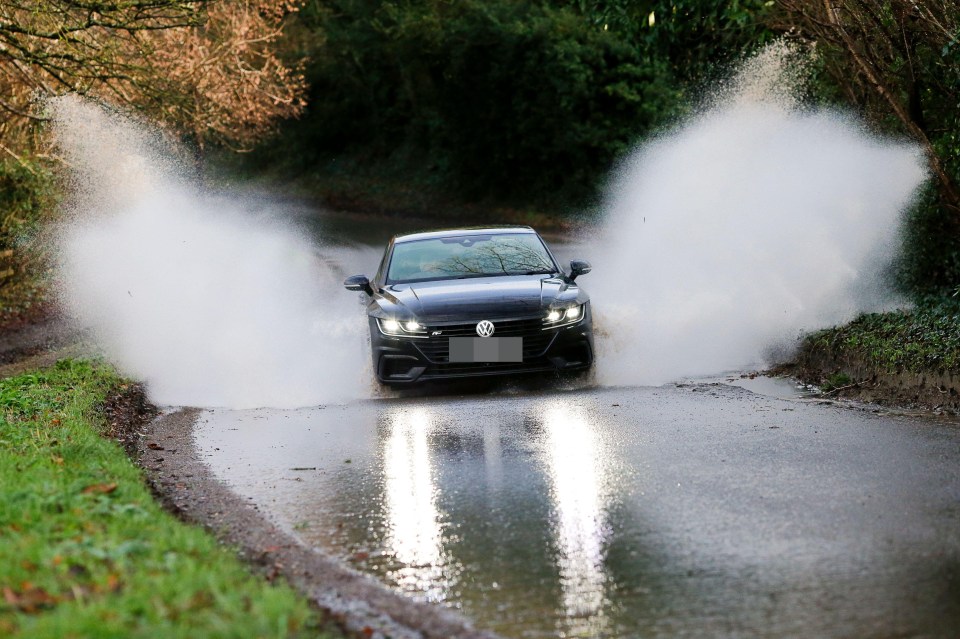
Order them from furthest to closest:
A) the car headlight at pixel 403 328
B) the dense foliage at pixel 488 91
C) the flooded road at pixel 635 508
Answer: the dense foliage at pixel 488 91 < the car headlight at pixel 403 328 < the flooded road at pixel 635 508

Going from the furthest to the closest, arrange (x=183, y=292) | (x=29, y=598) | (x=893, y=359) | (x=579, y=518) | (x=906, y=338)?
1. (x=183, y=292)
2. (x=906, y=338)
3. (x=893, y=359)
4. (x=579, y=518)
5. (x=29, y=598)

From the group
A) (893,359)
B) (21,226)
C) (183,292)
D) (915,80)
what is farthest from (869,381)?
(21,226)

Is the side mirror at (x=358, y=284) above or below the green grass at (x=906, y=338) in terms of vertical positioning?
above

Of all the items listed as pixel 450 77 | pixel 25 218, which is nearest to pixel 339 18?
pixel 450 77

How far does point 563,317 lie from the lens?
12.6m

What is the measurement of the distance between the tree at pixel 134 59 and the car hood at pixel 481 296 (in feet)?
12.5

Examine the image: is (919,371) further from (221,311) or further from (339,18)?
(339,18)

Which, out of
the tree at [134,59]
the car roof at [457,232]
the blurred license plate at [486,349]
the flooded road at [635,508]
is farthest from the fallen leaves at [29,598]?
the car roof at [457,232]

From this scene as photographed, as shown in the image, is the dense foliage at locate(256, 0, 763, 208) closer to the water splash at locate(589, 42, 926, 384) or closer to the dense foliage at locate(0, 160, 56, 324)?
the water splash at locate(589, 42, 926, 384)

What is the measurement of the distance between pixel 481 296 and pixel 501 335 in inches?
20.1

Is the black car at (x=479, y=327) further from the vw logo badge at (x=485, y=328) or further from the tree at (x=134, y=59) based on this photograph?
the tree at (x=134, y=59)

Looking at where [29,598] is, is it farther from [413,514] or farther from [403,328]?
[403,328]

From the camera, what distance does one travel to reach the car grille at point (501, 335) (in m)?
12.4

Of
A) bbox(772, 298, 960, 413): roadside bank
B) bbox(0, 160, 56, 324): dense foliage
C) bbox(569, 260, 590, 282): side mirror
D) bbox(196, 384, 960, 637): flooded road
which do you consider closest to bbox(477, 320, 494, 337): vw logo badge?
bbox(196, 384, 960, 637): flooded road
